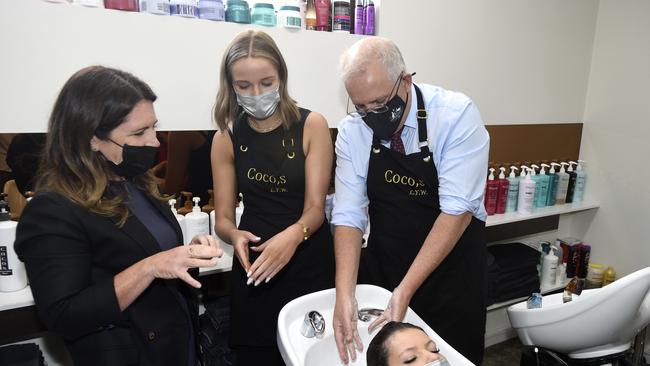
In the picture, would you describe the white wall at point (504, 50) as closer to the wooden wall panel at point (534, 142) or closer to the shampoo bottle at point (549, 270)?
the wooden wall panel at point (534, 142)

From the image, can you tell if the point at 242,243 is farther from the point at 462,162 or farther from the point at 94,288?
the point at 462,162

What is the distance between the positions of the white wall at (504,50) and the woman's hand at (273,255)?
126 centimetres

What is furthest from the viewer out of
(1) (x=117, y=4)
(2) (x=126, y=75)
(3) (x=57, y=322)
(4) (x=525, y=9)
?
(4) (x=525, y=9)

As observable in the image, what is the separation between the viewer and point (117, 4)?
1692 mm

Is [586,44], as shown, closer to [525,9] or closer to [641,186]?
[525,9]

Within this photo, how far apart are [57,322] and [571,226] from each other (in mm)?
3387

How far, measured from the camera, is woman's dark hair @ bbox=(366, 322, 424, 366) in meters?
1.11

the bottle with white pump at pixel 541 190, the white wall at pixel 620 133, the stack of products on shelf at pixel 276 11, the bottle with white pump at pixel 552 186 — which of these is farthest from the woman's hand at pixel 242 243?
the white wall at pixel 620 133

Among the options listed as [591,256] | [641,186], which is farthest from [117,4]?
[591,256]

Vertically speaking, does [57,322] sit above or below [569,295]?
above

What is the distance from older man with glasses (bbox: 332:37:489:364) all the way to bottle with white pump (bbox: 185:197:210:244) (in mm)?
733

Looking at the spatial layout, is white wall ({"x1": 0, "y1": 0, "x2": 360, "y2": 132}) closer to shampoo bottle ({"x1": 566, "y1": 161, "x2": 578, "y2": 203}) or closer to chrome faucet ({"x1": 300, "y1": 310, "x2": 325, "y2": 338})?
chrome faucet ({"x1": 300, "y1": 310, "x2": 325, "y2": 338})

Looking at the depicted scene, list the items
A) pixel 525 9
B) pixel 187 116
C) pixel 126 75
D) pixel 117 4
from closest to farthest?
pixel 126 75, pixel 117 4, pixel 187 116, pixel 525 9

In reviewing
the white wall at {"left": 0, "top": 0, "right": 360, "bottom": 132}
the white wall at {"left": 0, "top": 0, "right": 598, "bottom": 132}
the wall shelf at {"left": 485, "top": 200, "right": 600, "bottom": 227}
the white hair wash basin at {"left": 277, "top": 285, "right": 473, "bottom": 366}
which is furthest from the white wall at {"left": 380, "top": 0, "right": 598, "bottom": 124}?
the white hair wash basin at {"left": 277, "top": 285, "right": 473, "bottom": 366}
